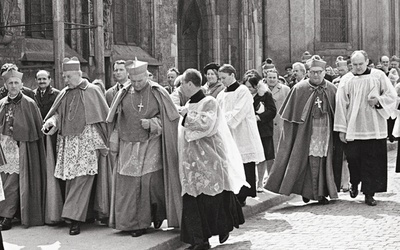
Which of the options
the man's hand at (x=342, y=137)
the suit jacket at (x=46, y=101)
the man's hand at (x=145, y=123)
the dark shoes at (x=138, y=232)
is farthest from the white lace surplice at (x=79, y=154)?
the man's hand at (x=342, y=137)

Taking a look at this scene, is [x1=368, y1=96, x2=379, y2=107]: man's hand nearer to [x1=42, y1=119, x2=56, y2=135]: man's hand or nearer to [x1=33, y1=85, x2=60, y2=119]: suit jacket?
[x1=33, y1=85, x2=60, y2=119]: suit jacket

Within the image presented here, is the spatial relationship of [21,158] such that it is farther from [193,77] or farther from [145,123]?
[193,77]

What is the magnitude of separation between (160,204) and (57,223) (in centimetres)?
137

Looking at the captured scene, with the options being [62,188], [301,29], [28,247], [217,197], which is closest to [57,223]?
[62,188]

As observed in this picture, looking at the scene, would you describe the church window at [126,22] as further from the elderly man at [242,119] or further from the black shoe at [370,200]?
the black shoe at [370,200]

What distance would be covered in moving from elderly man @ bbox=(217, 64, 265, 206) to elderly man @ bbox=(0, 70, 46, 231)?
7.97 feet

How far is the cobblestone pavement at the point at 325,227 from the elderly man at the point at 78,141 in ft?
4.89

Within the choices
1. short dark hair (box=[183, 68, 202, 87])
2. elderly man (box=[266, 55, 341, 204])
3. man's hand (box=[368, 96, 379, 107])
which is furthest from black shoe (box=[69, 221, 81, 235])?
man's hand (box=[368, 96, 379, 107])

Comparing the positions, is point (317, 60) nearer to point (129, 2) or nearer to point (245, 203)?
point (245, 203)

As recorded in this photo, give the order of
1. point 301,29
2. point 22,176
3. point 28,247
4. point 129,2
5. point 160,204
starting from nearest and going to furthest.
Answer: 1. point 28,247
2. point 160,204
3. point 22,176
4. point 129,2
5. point 301,29

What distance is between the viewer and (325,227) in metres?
8.65

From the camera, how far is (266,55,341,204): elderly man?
1014 centimetres

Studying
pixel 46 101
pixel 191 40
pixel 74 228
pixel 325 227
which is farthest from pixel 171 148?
pixel 191 40

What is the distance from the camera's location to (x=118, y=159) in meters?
8.23
